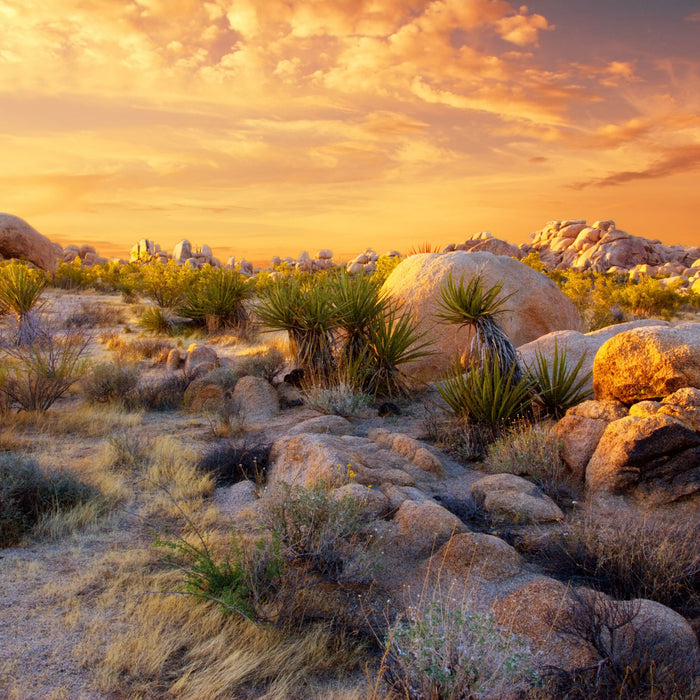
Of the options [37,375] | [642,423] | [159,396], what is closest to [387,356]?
[159,396]

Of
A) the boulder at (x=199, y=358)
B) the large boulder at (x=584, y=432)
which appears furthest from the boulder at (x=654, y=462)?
the boulder at (x=199, y=358)

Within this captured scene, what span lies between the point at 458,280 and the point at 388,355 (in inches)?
83.9

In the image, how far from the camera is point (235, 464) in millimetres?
6371

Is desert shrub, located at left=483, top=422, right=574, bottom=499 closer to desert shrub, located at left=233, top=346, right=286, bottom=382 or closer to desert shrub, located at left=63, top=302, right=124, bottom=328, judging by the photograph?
desert shrub, located at left=233, top=346, right=286, bottom=382

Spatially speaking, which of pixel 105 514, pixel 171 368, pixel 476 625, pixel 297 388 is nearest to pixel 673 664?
pixel 476 625

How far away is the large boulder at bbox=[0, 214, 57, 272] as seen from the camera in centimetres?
2342

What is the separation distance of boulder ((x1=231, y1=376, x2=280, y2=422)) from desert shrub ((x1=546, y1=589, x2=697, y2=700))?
585 cm

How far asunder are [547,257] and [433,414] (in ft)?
257

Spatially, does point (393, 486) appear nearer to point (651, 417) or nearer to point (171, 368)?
point (651, 417)

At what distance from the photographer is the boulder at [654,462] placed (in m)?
5.28

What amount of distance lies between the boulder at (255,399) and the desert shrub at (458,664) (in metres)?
5.92

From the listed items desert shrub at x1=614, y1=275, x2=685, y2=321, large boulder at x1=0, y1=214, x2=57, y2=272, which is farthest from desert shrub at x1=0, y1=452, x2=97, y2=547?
desert shrub at x1=614, y1=275, x2=685, y2=321

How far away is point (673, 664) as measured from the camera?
9.89 ft

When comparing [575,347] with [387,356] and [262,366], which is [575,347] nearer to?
[387,356]
